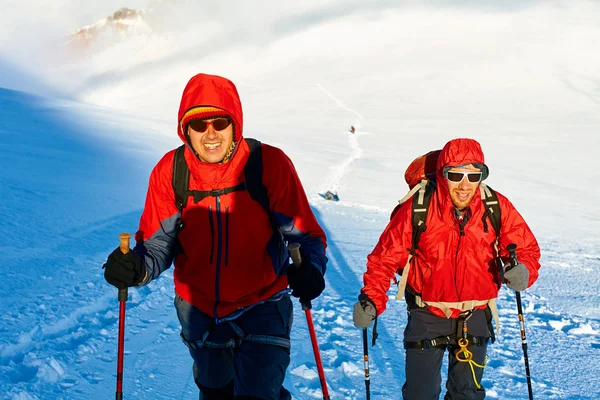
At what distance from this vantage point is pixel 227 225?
2.52m

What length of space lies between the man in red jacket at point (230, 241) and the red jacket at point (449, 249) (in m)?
0.60

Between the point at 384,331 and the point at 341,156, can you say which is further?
the point at 341,156

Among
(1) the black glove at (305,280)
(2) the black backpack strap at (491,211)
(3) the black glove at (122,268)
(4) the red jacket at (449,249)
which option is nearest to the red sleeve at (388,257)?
(4) the red jacket at (449,249)

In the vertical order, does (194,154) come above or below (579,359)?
above

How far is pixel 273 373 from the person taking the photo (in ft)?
8.22

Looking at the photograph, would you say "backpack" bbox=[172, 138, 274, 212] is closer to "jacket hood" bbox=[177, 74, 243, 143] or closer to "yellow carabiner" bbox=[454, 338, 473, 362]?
"jacket hood" bbox=[177, 74, 243, 143]

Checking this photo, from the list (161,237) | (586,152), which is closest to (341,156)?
→ (586,152)

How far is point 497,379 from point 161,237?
116 inches

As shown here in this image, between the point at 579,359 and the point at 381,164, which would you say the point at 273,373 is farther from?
the point at 381,164

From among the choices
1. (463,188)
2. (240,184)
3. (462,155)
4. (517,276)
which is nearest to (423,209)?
(463,188)

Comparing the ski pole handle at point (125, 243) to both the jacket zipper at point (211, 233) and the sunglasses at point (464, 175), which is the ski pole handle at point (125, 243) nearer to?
the jacket zipper at point (211, 233)

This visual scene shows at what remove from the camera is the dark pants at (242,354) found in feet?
8.20

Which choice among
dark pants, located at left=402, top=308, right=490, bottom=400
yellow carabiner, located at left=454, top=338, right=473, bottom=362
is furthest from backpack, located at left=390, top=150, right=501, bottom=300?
yellow carabiner, located at left=454, top=338, right=473, bottom=362

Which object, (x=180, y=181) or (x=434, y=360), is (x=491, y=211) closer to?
(x=434, y=360)
